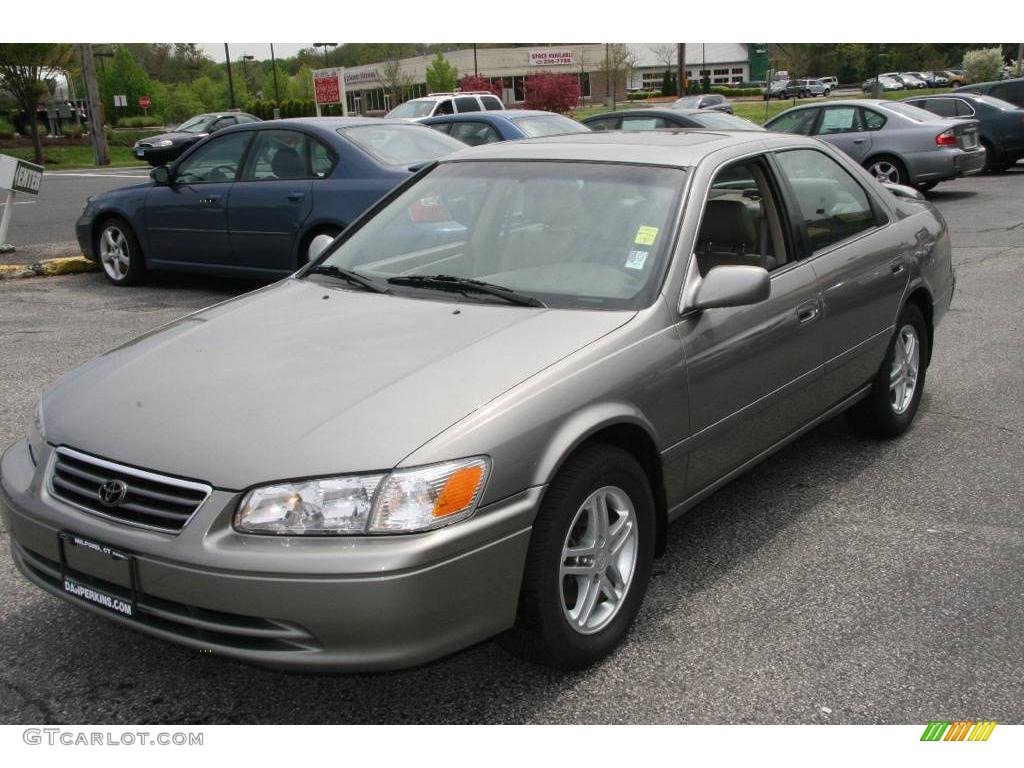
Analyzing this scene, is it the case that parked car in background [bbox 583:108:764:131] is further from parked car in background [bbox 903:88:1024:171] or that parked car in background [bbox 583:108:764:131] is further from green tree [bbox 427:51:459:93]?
green tree [bbox 427:51:459:93]

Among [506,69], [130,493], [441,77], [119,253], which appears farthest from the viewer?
[506,69]

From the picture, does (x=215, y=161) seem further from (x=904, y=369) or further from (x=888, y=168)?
(x=888, y=168)

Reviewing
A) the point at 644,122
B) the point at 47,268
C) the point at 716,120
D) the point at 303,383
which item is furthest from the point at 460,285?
the point at 644,122

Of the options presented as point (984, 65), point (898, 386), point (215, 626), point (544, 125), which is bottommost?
point (898, 386)

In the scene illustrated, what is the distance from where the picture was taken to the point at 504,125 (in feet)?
43.9

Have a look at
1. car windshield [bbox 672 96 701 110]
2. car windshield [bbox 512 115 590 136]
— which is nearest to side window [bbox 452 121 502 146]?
car windshield [bbox 512 115 590 136]

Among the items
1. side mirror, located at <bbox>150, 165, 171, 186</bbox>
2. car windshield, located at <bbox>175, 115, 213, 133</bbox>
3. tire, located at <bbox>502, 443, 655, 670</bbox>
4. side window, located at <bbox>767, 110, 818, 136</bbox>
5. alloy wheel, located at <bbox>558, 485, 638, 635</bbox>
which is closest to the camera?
tire, located at <bbox>502, 443, 655, 670</bbox>

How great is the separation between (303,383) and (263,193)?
6.45 metres

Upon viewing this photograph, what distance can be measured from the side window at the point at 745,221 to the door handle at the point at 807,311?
0.66ft

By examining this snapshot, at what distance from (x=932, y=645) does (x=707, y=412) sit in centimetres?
104

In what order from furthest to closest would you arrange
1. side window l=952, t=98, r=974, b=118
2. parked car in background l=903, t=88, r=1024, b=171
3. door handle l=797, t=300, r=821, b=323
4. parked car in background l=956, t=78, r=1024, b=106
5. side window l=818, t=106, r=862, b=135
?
parked car in background l=956, t=78, r=1024, b=106 < side window l=952, t=98, r=974, b=118 < parked car in background l=903, t=88, r=1024, b=171 < side window l=818, t=106, r=862, b=135 < door handle l=797, t=300, r=821, b=323

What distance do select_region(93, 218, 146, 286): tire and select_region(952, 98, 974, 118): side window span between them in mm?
16206

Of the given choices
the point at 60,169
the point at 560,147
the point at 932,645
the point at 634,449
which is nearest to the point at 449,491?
the point at 634,449

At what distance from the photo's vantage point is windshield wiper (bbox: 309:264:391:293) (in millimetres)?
4117
